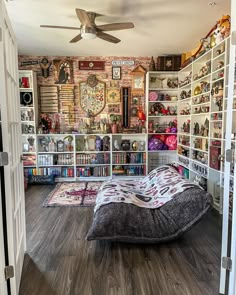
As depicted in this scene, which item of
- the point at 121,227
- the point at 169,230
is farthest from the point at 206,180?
the point at 121,227

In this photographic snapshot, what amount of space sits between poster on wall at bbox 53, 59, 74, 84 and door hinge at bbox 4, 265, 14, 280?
15.1 feet

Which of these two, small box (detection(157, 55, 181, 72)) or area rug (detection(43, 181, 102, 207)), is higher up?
small box (detection(157, 55, 181, 72))

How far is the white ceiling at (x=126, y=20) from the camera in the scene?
10.2ft

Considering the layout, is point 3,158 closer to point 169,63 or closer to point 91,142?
point 91,142

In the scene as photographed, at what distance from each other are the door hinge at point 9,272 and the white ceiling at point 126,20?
3.10 metres

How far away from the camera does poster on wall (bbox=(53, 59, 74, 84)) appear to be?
5.45m

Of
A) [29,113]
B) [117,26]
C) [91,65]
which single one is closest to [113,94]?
[91,65]

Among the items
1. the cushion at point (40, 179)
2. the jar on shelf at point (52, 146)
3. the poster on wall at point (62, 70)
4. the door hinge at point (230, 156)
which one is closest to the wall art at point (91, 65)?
the poster on wall at point (62, 70)

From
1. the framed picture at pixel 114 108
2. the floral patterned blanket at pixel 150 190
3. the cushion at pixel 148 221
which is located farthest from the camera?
the framed picture at pixel 114 108

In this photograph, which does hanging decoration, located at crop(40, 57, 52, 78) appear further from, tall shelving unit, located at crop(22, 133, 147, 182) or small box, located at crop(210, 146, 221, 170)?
small box, located at crop(210, 146, 221, 170)

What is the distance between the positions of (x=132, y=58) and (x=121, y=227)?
4322 mm

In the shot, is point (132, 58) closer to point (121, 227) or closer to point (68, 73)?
point (68, 73)

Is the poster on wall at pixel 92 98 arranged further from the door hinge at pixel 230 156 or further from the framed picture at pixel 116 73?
the door hinge at pixel 230 156

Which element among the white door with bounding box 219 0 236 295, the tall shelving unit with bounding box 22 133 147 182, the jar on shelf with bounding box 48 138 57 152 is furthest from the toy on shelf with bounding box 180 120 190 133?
the white door with bounding box 219 0 236 295
